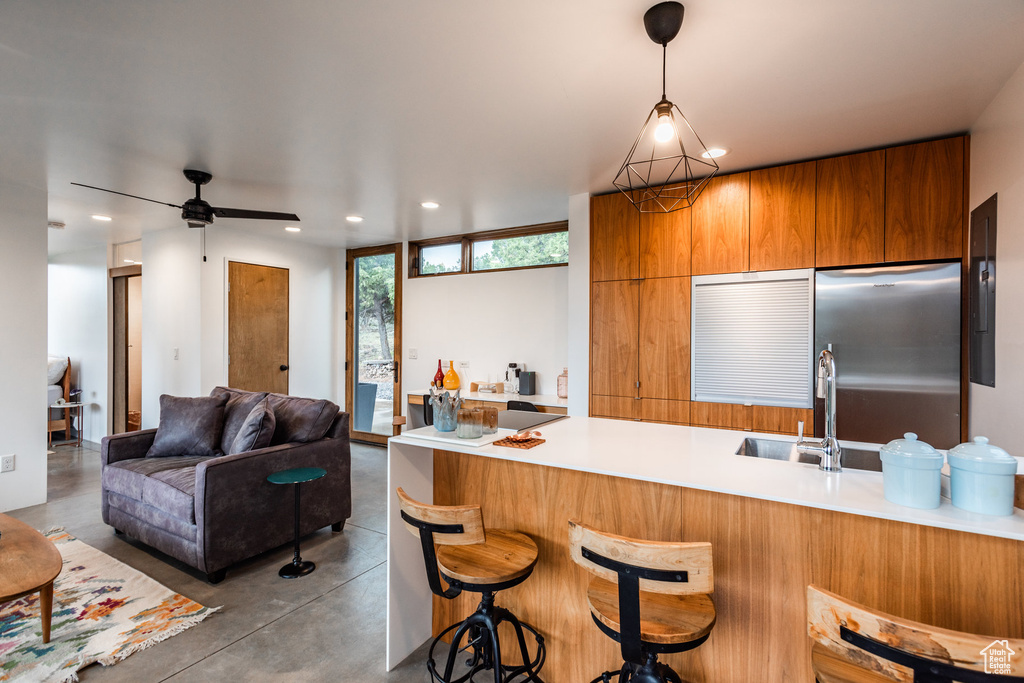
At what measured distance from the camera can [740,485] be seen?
143 centimetres

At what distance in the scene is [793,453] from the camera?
195 cm

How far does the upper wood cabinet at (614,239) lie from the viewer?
12.0 feet

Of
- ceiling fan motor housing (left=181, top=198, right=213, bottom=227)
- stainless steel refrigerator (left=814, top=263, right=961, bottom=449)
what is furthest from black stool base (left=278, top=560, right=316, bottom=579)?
stainless steel refrigerator (left=814, top=263, right=961, bottom=449)

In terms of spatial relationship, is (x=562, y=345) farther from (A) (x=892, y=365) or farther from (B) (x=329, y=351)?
(B) (x=329, y=351)

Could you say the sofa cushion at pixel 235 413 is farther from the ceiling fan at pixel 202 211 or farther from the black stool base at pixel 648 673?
the black stool base at pixel 648 673

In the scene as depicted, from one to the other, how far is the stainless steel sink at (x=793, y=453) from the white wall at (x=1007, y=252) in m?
0.72

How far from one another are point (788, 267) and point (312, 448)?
3.42 meters

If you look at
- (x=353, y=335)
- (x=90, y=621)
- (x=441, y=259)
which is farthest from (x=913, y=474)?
(x=353, y=335)

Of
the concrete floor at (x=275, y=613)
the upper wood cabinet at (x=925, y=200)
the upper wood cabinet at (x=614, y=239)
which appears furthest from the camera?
the upper wood cabinet at (x=614, y=239)

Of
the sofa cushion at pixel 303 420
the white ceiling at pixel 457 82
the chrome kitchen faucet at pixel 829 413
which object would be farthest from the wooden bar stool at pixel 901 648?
the sofa cushion at pixel 303 420

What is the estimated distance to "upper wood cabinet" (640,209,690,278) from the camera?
3.47 metres

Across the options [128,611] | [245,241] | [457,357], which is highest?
[245,241]

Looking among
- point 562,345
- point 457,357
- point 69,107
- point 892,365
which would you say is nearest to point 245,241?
point 457,357

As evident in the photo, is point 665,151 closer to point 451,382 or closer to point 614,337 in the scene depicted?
point 614,337
